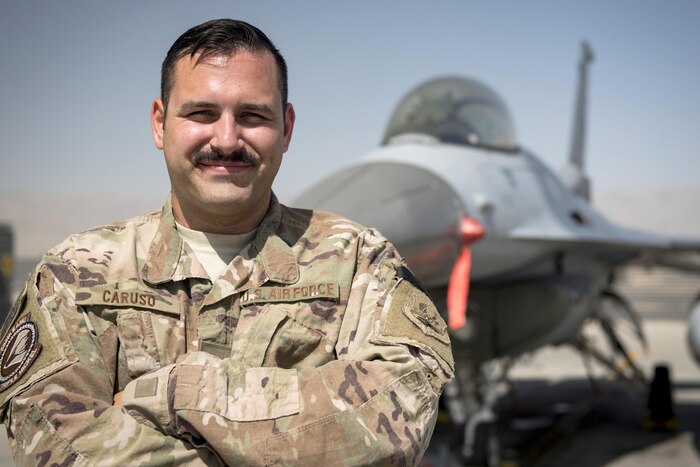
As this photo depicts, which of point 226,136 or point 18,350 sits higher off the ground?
point 226,136

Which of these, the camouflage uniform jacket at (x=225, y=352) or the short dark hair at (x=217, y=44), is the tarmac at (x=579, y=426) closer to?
the camouflage uniform jacket at (x=225, y=352)

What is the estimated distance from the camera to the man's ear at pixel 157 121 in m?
1.84

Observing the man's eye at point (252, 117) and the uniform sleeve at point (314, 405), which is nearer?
the uniform sleeve at point (314, 405)

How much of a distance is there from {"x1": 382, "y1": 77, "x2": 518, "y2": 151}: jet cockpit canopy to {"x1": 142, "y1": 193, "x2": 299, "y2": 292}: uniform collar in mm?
4121

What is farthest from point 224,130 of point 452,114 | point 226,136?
point 452,114

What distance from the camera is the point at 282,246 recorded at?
1.81m

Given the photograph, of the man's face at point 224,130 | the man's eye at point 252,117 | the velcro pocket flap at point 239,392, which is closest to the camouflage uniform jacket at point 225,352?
the velcro pocket flap at point 239,392

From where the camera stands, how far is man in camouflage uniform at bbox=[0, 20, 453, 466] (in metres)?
1.49

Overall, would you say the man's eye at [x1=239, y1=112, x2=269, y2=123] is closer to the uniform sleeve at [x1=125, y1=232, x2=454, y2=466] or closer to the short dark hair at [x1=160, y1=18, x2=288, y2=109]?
the short dark hair at [x1=160, y1=18, x2=288, y2=109]

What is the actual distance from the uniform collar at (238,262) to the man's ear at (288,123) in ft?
0.74

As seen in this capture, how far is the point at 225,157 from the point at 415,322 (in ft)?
1.90

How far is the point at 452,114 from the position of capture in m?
5.92

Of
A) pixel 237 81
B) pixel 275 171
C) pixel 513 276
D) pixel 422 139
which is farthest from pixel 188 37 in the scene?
pixel 513 276

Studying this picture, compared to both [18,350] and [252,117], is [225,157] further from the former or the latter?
[18,350]
